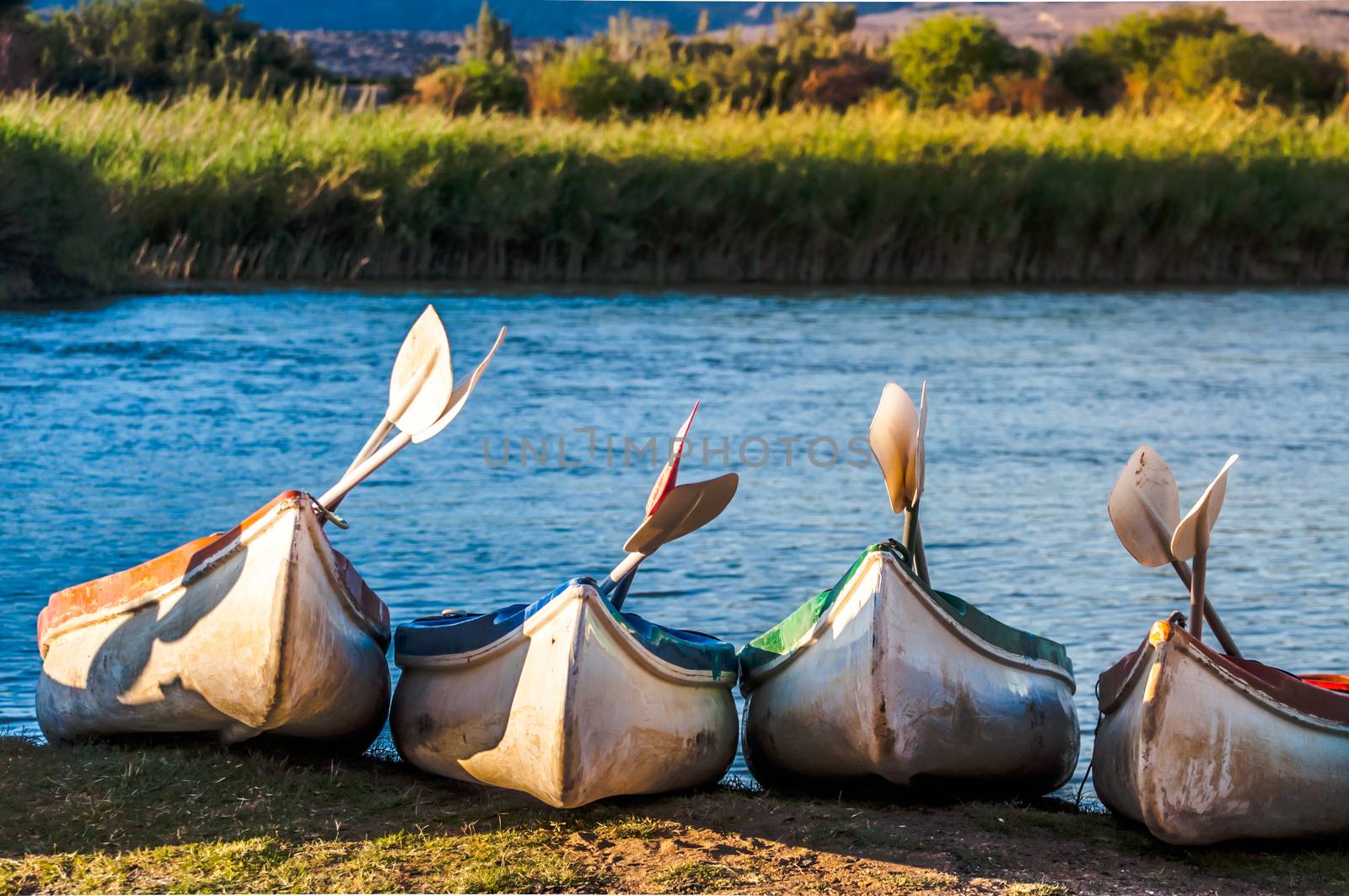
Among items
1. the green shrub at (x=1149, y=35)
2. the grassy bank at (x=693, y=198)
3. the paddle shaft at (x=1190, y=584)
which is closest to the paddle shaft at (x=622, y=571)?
the paddle shaft at (x=1190, y=584)

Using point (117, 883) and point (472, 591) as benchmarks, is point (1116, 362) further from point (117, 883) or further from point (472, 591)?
point (117, 883)

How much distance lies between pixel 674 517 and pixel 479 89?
40.3 m

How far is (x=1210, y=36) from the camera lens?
183 feet

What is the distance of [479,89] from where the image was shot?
44000mm

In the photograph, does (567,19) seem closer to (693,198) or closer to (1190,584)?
(693,198)

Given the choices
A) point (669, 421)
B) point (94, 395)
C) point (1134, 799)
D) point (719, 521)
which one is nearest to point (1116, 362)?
point (669, 421)

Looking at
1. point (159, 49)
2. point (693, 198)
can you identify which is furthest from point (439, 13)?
point (693, 198)

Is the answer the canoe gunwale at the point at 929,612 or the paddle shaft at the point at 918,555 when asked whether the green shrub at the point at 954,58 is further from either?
the canoe gunwale at the point at 929,612

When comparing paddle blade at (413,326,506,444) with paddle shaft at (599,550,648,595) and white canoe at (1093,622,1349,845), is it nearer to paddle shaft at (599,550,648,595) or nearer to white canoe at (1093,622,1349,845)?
paddle shaft at (599,550,648,595)

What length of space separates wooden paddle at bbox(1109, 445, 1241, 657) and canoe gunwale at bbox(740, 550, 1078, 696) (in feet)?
1.49

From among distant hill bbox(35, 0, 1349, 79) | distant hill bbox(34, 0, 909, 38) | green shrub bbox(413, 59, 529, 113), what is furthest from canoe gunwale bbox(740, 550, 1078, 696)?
distant hill bbox(34, 0, 909, 38)

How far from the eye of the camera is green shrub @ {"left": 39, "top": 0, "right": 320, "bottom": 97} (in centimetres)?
3797

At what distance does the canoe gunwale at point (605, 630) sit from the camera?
15.2 ft

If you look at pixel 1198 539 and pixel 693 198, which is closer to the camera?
pixel 1198 539
